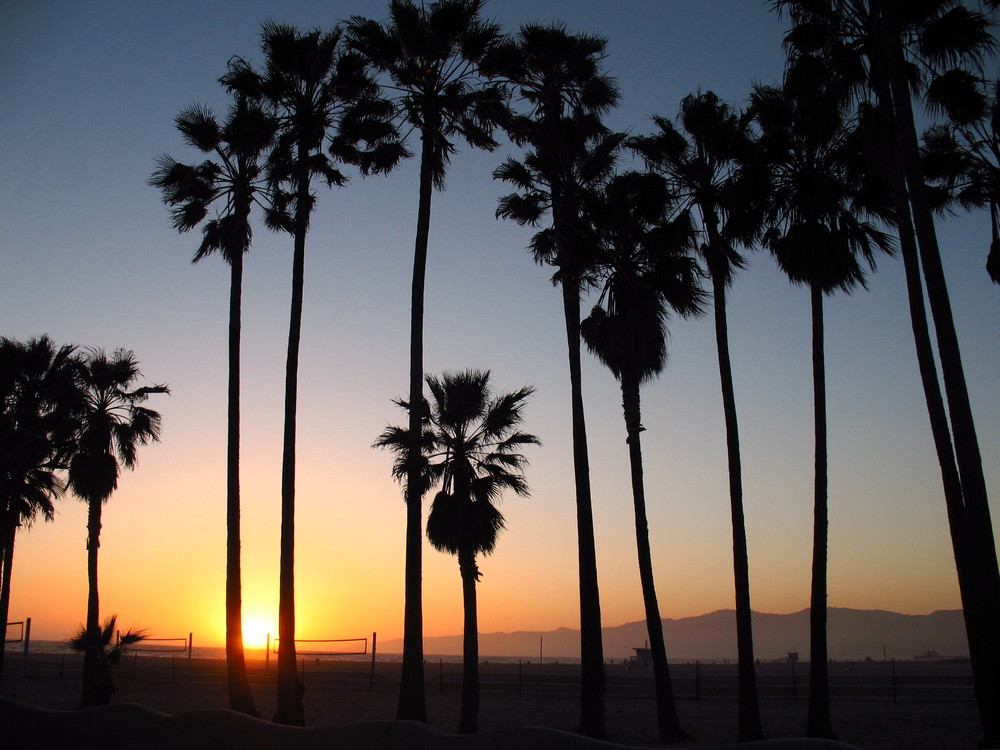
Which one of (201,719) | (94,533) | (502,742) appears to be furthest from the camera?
(94,533)

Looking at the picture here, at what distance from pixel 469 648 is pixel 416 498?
876 centimetres

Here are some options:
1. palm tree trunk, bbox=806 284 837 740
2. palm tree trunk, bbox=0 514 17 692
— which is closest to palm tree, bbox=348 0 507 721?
Answer: palm tree trunk, bbox=806 284 837 740

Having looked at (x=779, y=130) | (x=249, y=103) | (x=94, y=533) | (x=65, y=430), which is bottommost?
(x=94, y=533)

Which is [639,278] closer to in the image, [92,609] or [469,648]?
[469,648]

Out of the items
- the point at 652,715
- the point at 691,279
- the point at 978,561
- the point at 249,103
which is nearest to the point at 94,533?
the point at 249,103

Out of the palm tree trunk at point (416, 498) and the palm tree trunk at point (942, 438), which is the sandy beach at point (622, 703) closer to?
the palm tree trunk at point (416, 498)

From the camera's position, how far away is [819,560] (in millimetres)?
21734

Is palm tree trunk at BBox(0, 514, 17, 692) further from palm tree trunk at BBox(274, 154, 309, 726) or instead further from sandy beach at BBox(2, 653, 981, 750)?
palm tree trunk at BBox(274, 154, 309, 726)

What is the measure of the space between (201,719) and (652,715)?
21126 mm

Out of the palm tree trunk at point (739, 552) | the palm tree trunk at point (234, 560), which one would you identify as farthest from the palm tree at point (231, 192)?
the palm tree trunk at point (739, 552)

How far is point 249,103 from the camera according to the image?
26.0 metres

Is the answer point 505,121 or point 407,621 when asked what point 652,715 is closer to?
point 407,621

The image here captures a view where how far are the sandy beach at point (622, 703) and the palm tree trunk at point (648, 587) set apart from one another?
0.72 meters

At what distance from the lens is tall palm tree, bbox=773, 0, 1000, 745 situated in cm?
1521
